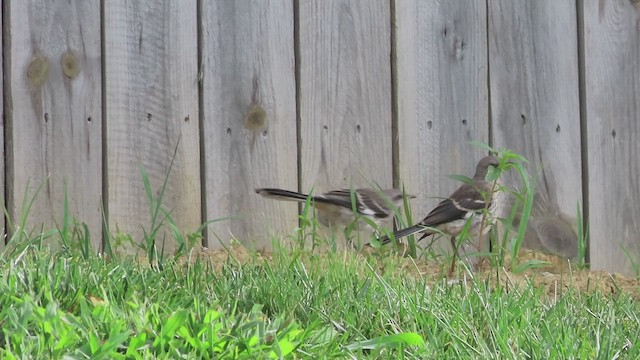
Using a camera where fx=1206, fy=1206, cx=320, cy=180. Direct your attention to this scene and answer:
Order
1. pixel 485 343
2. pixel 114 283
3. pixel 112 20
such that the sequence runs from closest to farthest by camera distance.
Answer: pixel 485 343, pixel 114 283, pixel 112 20

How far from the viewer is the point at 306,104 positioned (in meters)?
6.38

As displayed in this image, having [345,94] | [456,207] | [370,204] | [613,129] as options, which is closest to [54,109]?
[345,94]

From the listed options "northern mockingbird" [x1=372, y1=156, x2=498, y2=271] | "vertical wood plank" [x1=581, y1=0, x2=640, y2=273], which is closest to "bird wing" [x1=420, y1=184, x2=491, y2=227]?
"northern mockingbird" [x1=372, y1=156, x2=498, y2=271]

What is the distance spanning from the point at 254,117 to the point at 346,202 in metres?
0.69

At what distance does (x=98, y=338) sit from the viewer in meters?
3.19

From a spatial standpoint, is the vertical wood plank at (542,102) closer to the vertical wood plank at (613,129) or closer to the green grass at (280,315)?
the vertical wood plank at (613,129)

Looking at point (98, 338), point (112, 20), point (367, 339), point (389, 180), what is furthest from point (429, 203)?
point (98, 338)

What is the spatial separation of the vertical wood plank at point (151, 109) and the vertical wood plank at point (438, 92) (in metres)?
1.15

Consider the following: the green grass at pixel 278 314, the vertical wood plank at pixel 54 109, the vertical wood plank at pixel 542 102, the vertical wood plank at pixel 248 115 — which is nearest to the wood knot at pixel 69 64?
the vertical wood plank at pixel 54 109

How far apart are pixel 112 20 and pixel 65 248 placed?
150 centimetres

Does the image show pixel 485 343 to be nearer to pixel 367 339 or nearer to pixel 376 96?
pixel 367 339

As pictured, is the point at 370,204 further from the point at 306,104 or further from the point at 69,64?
the point at 69,64

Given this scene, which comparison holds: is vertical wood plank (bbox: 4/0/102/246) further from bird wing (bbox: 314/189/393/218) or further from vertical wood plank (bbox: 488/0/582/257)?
vertical wood plank (bbox: 488/0/582/257)

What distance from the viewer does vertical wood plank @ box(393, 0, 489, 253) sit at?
654 centimetres
